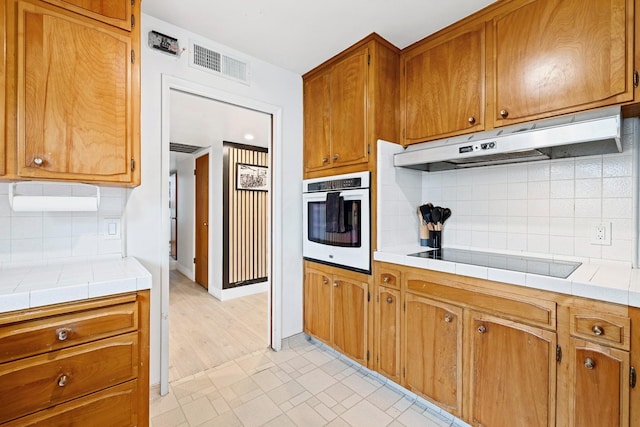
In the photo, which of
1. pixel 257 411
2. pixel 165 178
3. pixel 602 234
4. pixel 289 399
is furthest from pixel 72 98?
pixel 602 234

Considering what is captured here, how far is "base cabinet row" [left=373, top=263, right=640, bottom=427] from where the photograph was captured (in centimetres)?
117

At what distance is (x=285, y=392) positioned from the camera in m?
1.97

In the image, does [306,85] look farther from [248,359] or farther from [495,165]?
[248,359]

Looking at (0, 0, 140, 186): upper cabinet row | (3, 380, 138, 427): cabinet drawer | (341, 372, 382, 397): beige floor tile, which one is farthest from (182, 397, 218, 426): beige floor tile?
(0, 0, 140, 186): upper cabinet row

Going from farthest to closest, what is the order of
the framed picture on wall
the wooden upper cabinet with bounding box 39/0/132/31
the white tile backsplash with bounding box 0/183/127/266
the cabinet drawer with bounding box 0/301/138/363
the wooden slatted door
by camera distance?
the wooden slatted door, the framed picture on wall, the white tile backsplash with bounding box 0/183/127/266, the wooden upper cabinet with bounding box 39/0/132/31, the cabinet drawer with bounding box 0/301/138/363

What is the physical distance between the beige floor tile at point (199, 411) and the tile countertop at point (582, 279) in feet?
4.99

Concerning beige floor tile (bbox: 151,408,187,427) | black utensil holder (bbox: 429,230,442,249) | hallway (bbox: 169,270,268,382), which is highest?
black utensil holder (bbox: 429,230,442,249)

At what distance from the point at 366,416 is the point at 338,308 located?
2.43 ft

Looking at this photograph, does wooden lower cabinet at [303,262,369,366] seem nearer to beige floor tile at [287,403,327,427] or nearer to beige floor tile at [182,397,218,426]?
beige floor tile at [287,403,327,427]

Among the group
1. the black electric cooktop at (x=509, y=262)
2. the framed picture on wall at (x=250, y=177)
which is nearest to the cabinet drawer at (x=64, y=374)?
the black electric cooktop at (x=509, y=262)

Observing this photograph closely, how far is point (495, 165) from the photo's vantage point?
6.64 ft

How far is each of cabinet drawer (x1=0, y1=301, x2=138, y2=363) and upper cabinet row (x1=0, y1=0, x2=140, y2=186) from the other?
645 mm

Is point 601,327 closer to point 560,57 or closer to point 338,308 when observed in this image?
point 560,57

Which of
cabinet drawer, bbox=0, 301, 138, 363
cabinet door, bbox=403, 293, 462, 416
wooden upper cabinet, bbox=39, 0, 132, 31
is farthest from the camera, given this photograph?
cabinet door, bbox=403, 293, 462, 416
